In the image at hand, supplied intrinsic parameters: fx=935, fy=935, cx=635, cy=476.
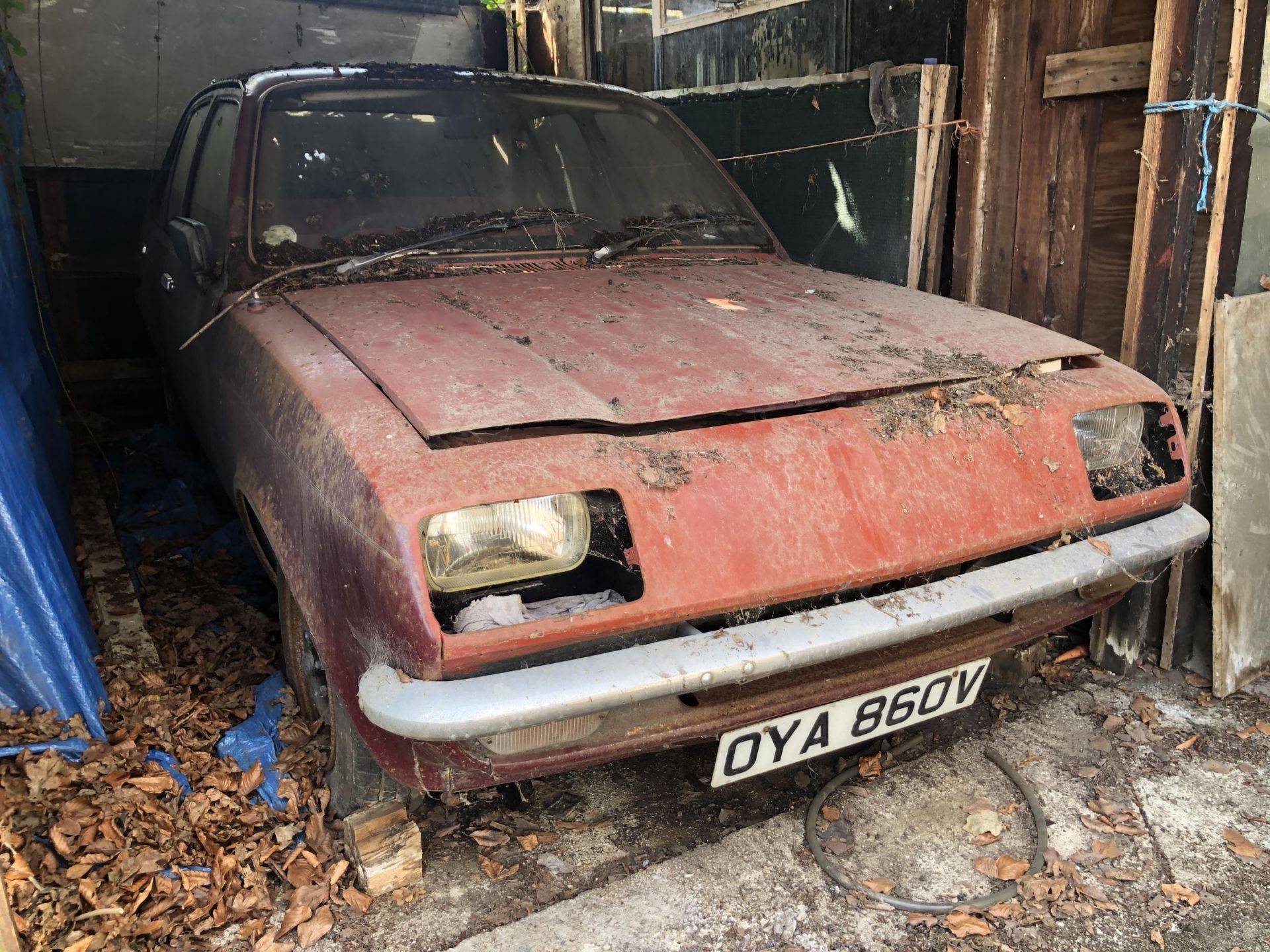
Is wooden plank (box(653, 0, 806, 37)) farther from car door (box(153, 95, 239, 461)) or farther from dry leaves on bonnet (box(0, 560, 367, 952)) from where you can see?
dry leaves on bonnet (box(0, 560, 367, 952))

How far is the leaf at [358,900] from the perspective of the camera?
6.79ft

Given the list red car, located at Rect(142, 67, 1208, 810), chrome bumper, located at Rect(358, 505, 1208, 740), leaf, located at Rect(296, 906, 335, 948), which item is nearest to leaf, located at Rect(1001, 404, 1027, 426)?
red car, located at Rect(142, 67, 1208, 810)

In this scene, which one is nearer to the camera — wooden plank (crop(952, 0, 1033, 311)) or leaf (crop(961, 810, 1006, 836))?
leaf (crop(961, 810, 1006, 836))

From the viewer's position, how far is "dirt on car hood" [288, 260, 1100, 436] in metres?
1.93

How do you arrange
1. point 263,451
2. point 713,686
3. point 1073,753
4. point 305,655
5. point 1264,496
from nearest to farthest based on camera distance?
point 713,686 → point 263,451 → point 305,655 → point 1073,753 → point 1264,496

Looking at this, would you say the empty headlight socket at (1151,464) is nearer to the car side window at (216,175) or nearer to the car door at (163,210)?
the car side window at (216,175)

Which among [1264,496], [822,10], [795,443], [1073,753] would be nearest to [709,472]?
[795,443]

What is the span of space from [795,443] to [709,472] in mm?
217

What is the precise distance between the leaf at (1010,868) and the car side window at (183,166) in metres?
3.59

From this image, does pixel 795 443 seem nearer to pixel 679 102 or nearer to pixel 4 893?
pixel 4 893

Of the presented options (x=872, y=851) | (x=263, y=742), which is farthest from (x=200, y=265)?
(x=872, y=851)

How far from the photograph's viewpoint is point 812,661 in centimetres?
176

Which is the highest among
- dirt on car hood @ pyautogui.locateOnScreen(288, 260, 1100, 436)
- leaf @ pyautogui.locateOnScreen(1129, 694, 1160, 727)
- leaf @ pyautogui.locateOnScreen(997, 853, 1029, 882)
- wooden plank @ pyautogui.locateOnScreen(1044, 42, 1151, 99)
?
wooden plank @ pyautogui.locateOnScreen(1044, 42, 1151, 99)

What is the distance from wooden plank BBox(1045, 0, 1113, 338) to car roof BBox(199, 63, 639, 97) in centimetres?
182
